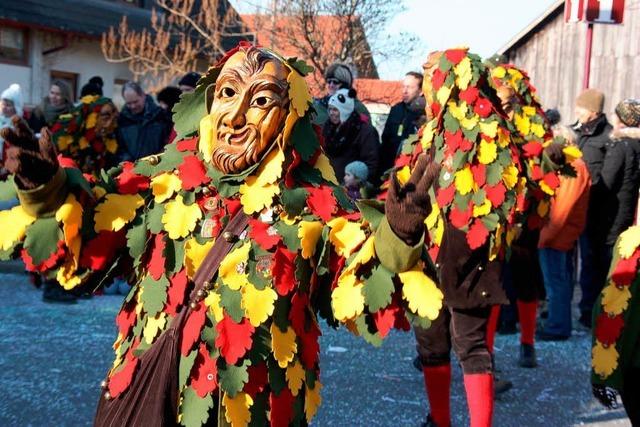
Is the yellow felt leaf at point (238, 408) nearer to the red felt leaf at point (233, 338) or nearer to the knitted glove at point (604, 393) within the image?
the red felt leaf at point (233, 338)

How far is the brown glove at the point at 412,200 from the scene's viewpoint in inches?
86.8

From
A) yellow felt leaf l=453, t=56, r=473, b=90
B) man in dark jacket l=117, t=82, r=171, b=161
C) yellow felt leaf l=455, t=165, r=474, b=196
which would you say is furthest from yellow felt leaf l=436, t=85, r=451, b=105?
man in dark jacket l=117, t=82, r=171, b=161

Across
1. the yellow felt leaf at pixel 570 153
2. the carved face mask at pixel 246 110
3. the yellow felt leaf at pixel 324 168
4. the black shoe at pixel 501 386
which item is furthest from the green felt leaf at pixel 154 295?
the yellow felt leaf at pixel 570 153

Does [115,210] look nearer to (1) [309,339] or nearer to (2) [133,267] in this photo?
(2) [133,267]

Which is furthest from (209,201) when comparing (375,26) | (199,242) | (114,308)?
(375,26)

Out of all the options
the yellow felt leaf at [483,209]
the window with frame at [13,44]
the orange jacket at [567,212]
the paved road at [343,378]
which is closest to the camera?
the yellow felt leaf at [483,209]

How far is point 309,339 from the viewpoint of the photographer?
277 centimetres

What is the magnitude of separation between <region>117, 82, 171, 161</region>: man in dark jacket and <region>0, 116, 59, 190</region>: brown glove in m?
5.26

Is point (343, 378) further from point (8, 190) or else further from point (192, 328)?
point (8, 190)

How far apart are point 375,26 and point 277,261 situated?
11805 mm

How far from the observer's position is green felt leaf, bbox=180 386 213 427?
253cm

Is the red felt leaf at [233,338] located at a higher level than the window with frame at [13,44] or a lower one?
lower

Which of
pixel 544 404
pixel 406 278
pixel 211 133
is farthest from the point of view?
pixel 544 404

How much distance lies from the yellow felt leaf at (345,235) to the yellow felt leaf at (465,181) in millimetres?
1848
